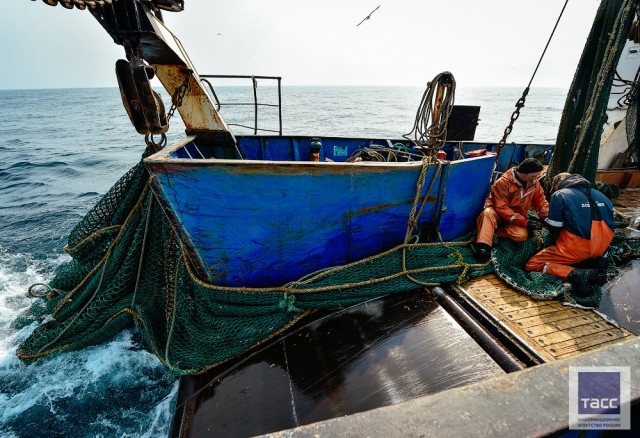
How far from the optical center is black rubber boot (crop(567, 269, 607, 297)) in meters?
3.49

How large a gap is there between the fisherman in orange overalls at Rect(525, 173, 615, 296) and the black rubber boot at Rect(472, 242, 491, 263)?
2.09ft

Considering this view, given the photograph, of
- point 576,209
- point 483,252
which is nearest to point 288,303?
point 483,252

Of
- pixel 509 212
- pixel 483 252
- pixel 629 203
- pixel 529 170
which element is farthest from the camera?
pixel 629 203

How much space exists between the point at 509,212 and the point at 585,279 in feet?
3.85

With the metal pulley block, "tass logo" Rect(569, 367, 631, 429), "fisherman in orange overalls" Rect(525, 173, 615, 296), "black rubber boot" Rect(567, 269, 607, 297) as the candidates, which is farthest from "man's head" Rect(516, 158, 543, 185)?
the metal pulley block

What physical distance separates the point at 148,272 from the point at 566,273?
5077 millimetres

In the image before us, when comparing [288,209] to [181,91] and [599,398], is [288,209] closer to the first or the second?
[181,91]

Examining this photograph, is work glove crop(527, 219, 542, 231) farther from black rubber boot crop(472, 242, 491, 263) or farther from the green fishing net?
black rubber boot crop(472, 242, 491, 263)

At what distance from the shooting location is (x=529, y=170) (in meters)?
3.96

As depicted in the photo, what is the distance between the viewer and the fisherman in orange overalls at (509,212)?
4184mm

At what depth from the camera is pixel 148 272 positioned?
3.65m

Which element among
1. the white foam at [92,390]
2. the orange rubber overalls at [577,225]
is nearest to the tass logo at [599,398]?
the orange rubber overalls at [577,225]

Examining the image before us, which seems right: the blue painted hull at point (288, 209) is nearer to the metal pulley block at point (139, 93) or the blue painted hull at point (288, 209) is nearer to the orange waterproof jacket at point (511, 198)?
the metal pulley block at point (139, 93)

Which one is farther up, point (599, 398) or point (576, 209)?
point (576, 209)
